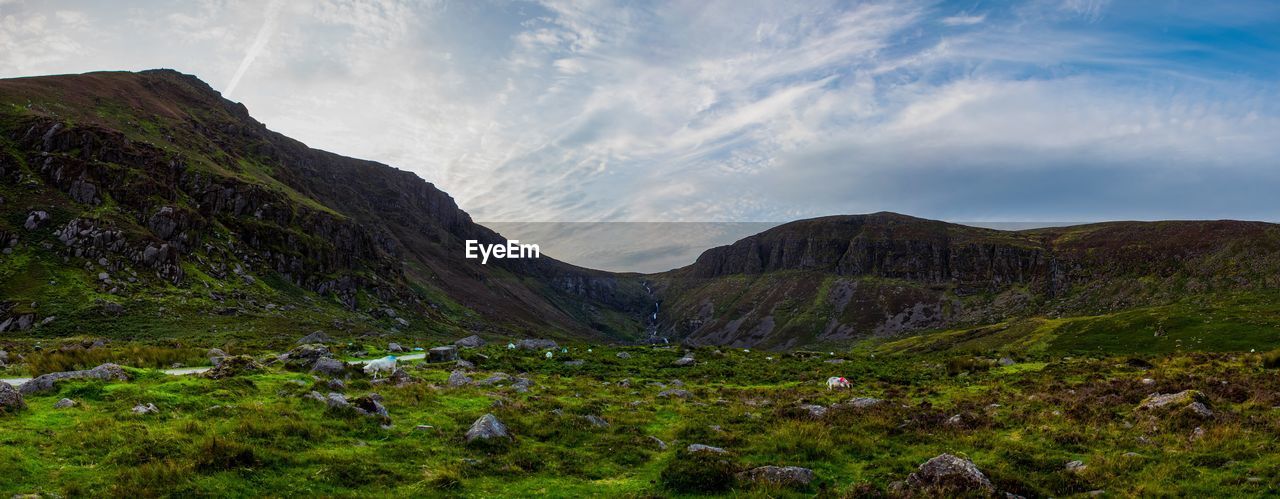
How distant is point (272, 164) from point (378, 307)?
85876 millimetres

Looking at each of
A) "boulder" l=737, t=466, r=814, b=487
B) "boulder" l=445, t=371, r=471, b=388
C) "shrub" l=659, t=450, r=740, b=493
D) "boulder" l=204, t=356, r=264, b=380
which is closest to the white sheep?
"boulder" l=445, t=371, r=471, b=388

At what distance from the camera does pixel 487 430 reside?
60.2 ft

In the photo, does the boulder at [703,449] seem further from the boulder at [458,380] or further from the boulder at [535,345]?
the boulder at [535,345]

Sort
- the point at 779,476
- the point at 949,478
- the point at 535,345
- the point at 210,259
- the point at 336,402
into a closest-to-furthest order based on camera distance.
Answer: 1. the point at 949,478
2. the point at 779,476
3. the point at 336,402
4. the point at 535,345
5. the point at 210,259

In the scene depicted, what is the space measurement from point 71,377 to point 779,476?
24393 mm

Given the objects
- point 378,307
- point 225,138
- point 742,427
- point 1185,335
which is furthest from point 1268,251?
point 225,138

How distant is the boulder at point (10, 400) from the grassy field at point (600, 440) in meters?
0.25

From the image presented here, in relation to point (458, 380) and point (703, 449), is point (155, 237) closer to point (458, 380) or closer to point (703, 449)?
point (458, 380)

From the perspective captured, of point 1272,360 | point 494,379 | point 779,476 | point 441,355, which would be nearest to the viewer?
point 779,476

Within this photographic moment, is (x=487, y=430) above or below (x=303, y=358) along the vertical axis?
above

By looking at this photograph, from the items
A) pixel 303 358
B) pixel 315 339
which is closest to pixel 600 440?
pixel 303 358

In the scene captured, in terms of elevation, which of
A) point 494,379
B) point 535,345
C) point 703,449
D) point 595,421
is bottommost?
point 535,345

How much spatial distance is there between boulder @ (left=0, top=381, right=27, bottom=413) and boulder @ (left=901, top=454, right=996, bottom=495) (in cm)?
2410

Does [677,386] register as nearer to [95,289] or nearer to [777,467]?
[777,467]
